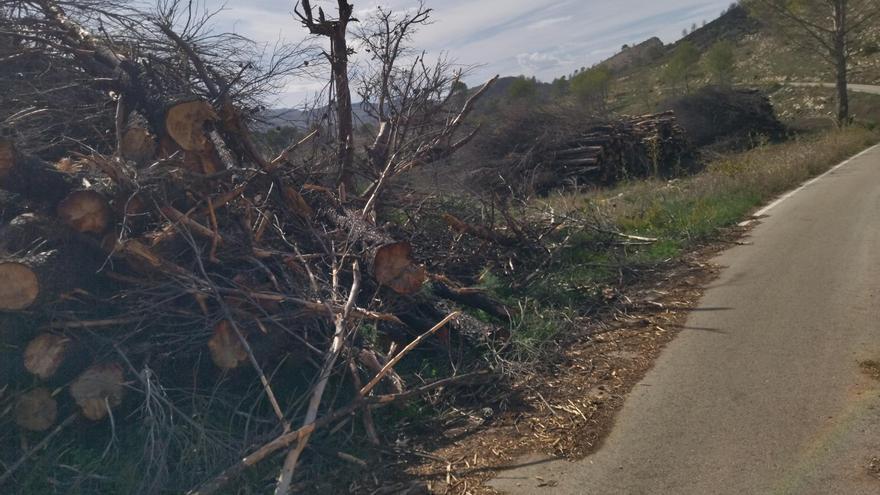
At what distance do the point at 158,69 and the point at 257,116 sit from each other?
46.3 inches

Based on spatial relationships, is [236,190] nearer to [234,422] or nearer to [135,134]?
[135,134]

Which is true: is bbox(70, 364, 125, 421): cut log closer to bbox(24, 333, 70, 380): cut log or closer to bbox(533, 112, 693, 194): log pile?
bbox(24, 333, 70, 380): cut log

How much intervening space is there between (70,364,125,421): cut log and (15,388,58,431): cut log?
0.15m

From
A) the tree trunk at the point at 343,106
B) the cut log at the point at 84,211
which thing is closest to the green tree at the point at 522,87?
the tree trunk at the point at 343,106

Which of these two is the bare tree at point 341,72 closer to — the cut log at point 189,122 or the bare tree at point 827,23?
the cut log at point 189,122

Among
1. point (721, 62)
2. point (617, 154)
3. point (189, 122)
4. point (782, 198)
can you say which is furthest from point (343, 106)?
point (721, 62)

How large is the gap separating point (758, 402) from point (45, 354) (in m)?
4.47

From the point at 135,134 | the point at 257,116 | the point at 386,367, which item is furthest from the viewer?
the point at 257,116

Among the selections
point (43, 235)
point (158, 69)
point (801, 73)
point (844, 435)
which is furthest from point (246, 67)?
point (801, 73)

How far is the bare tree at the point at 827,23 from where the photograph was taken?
28.8 metres

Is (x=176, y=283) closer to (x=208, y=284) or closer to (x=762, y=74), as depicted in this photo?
(x=208, y=284)

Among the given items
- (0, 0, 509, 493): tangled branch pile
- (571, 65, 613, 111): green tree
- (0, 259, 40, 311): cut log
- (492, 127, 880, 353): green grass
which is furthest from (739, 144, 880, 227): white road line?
(571, 65, 613, 111): green tree

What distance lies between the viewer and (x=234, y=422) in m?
5.20

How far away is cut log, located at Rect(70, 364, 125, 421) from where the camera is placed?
16.0 ft
